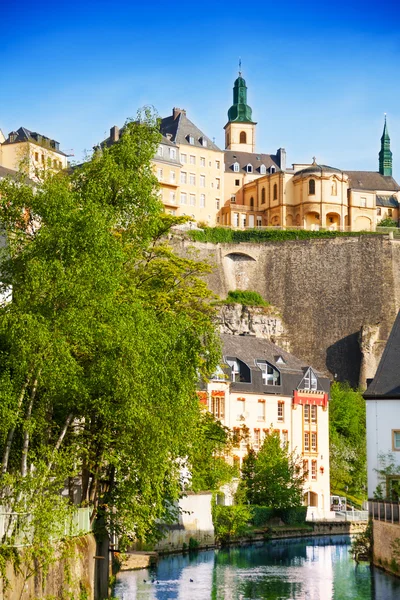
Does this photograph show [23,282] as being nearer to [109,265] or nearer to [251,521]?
[109,265]

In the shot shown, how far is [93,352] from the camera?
80.5 feet

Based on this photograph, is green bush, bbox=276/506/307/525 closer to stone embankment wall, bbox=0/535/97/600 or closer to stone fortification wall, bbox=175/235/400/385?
stone embankment wall, bbox=0/535/97/600

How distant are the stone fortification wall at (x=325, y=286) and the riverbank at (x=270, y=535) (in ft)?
128

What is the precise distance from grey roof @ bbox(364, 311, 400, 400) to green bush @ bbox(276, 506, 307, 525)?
60.2ft

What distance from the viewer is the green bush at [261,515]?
186ft

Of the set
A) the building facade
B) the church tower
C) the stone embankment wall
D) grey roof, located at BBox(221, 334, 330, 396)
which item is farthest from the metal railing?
the church tower

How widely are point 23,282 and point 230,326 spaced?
238ft

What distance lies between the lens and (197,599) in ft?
111

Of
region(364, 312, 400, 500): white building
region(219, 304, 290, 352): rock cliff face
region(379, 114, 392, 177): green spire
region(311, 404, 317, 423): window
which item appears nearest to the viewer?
region(364, 312, 400, 500): white building

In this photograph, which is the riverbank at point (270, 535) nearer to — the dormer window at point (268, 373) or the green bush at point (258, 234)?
the dormer window at point (268, 373)

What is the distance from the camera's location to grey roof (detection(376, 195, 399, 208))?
13388 cm

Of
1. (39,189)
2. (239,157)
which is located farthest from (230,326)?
(39,189)

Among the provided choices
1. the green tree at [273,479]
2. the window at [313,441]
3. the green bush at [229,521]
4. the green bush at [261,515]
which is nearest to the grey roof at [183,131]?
the window at [313,441]

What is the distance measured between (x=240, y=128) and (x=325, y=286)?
4592cm
